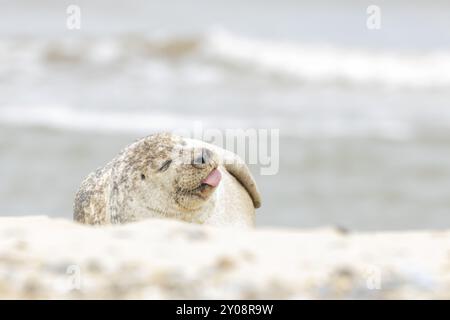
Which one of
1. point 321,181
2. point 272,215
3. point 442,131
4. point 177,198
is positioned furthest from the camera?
point 442,131

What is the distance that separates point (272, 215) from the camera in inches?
356

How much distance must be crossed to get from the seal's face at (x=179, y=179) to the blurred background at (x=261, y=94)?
4012 mm

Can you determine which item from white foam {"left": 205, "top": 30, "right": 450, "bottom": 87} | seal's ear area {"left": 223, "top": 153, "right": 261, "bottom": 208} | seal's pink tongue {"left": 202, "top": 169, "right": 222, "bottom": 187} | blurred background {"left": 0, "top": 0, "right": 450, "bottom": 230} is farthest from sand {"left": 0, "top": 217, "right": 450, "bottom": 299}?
white foam {"left": 205, "top": 30, "right": 450, "bottom": 87}

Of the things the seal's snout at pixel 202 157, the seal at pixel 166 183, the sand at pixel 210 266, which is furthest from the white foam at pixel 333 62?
the sand at pixel 210 266

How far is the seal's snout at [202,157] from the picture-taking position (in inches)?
186

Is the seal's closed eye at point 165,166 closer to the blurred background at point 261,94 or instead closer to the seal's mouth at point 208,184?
the seal's mouth at point 208,184

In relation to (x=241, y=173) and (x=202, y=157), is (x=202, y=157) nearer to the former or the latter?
(x=202, y=157)

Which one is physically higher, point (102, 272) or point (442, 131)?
point (442, 131)

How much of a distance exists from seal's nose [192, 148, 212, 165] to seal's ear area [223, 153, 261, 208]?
2.55ft

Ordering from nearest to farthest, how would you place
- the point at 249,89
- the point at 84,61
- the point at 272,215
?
the point at 272,215
the point at 249,89
the point at 84,61

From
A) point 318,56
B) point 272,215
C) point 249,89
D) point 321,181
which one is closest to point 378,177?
point 321,181

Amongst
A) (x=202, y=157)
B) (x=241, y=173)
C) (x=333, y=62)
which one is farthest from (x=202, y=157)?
(x=333, y=62)
